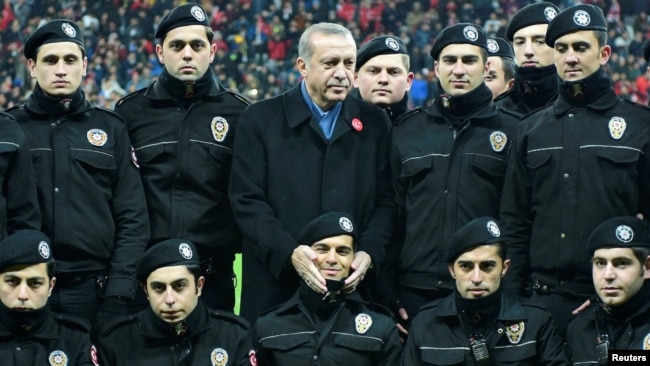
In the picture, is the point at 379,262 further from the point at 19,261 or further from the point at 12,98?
the point at 12,98

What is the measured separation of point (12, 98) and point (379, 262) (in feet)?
57.7

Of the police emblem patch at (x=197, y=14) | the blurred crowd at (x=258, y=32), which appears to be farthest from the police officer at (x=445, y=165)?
the blurred crowd at (x=258, y=32)

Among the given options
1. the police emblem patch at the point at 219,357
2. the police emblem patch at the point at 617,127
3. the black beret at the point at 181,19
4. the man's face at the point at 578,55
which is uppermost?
the black beret at the point at 181,19

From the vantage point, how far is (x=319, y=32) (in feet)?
23.5

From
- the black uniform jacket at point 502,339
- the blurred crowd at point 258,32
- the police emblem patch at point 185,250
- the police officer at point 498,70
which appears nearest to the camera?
the black uniform jacket at point 502,339

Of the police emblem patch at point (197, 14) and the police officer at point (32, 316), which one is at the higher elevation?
the police emblem patch at point (197, 14)

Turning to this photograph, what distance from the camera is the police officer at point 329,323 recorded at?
6.86 meters

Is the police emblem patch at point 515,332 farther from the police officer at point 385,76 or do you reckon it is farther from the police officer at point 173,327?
the police officer at point 385,76

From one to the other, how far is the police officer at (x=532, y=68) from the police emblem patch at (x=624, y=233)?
1.43 metres

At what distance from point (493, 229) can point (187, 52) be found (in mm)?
2060

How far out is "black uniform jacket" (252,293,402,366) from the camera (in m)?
6.85

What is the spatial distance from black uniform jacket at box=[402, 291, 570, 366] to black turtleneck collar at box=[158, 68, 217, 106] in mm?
1933

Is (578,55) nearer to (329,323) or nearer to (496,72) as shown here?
(329,323)

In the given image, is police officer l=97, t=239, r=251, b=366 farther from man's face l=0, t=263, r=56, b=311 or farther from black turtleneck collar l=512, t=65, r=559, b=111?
black turtleneck collar l=512, t=65, r=559, b=111
